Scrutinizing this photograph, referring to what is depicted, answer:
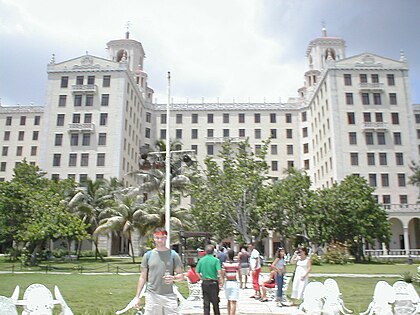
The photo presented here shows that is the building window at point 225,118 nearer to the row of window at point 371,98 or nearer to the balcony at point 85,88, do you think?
the row of window at point 371,98

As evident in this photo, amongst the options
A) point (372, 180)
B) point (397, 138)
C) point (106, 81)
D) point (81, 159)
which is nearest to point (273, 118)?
point (397, 138)

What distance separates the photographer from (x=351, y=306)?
1223cm

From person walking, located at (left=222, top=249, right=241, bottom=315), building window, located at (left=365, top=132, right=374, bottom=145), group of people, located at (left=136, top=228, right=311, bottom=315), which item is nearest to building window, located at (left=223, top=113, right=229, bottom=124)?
building window, located at (left=365, top=132, right=374, bottom=145)

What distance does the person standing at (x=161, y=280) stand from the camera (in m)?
6.42

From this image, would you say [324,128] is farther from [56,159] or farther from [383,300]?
[383,300]

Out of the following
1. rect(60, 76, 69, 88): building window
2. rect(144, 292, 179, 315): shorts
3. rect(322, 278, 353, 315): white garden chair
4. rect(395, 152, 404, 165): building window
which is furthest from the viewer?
rect(60, 76, 69, 88): building window

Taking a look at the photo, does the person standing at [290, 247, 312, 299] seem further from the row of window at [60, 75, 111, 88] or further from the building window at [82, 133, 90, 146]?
the row of window at [60, 75, 111, 88]

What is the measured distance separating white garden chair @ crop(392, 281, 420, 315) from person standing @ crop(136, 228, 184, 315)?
5.13 m

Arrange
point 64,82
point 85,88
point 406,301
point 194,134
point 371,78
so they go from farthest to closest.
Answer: point 194,134 → point 64,82 → point 85,88 → point 371,78 → point 406,301

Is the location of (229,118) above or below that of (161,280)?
above

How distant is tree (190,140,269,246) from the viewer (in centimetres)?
3522

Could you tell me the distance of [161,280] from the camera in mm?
6414

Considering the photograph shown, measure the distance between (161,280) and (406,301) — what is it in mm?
5630

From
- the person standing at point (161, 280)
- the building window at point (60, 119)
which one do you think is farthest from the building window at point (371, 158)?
the person standing at point (161, 280)
